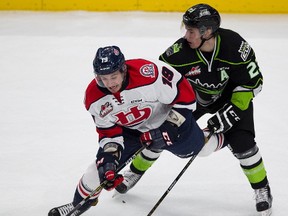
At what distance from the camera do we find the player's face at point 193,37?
3.23m

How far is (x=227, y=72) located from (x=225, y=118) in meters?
0.25

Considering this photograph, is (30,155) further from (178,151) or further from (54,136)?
(178,151)

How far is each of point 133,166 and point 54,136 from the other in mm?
858

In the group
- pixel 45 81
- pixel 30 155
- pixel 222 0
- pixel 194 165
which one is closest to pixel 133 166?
pixel 194 165

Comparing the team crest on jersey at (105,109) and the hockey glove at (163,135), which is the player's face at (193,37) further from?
the team crest on jersey at (105,109)

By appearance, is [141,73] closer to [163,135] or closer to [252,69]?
[163,135]

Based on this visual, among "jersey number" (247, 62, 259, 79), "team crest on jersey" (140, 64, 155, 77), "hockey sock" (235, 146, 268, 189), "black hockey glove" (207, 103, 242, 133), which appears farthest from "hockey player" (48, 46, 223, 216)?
"jersey number" (247, 62, 259, 79)

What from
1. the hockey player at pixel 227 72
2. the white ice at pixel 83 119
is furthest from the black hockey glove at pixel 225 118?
the white ice at pixel 83 119

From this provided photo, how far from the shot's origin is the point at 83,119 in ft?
15.0

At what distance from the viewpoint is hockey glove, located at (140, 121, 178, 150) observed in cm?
303

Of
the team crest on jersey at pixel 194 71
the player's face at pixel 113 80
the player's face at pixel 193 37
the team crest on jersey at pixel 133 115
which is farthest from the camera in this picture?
the team crest on jersey at pixel 194 71

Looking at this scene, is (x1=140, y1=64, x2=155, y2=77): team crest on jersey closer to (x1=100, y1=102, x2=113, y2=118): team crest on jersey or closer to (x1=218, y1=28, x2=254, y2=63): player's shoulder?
(x1=100, y1=102, x2=113, y2=118): team crest on jersey

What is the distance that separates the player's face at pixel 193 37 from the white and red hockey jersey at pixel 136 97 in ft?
0.73

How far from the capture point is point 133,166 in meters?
3.65
